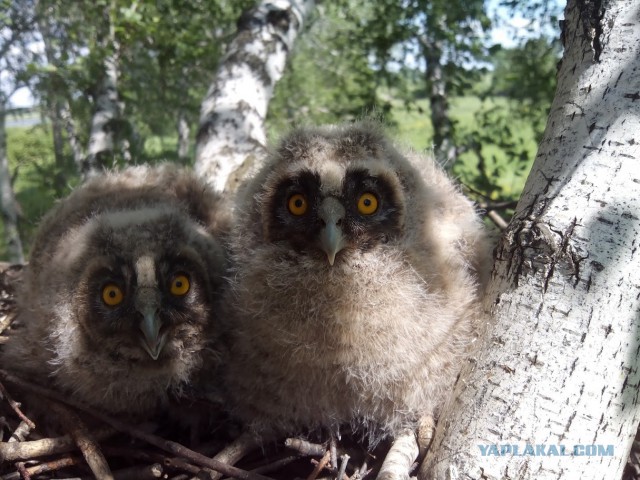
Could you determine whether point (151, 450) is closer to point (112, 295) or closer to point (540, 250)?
point (112, 295)

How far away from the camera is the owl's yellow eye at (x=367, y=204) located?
6.73 ft

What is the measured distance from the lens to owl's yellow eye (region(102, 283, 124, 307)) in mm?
2332

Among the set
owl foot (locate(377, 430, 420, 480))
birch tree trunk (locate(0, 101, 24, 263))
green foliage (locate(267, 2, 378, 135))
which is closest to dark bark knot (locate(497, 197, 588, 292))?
owl foot (locate(377, 430, 420, 480))

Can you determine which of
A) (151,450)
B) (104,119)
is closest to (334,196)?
(151,450)

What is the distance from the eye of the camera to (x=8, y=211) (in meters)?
9.01

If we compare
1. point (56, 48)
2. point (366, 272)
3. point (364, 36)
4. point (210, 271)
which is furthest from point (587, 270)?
point (56, 48)

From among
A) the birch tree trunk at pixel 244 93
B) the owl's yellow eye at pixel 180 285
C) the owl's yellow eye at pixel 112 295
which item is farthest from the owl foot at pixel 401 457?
the birch tree trunk at pixel 244 93

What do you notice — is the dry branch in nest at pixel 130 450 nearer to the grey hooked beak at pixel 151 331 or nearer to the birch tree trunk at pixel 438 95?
the grey hooked beak at pixel 151 331

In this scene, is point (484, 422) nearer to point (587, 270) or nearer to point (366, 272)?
point (587, 270)

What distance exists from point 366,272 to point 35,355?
5.63 feet

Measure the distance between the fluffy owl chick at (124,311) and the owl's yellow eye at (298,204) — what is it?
2.14 ft

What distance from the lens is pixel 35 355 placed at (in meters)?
2.64

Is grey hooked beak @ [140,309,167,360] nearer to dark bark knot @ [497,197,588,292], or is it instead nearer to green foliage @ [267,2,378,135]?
dark bark knot @ [497,197,588,292]

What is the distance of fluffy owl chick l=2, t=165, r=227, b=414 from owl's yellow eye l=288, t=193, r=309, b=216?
652 millimetres
